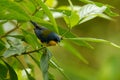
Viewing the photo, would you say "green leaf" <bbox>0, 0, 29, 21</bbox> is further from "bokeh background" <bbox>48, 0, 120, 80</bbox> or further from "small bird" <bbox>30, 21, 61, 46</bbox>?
"bokeh background" <bbox>48, 0, 120, 80</bbox>

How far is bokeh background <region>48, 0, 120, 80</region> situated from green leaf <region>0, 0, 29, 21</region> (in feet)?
5.26

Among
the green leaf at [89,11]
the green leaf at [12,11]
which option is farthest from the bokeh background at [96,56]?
the green leaf at [12,11]

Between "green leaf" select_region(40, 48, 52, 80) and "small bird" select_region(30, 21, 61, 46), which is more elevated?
"small bird" select_region(30, 21, 61, 46)

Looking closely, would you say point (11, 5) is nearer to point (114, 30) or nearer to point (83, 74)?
point (83, 74)

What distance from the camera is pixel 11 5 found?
714 mm

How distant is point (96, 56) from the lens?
3.00 m

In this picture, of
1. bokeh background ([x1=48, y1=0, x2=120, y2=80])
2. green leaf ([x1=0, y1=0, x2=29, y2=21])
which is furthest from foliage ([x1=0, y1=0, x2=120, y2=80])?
bokeh background ([x1=48, y1=0, x2=120, y2=80])

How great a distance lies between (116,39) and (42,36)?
6.97 feet

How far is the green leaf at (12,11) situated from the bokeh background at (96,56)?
5.26 feet

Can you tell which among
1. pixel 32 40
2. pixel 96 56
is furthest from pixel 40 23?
pixel 96 56

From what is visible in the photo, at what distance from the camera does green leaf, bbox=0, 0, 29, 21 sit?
72 centimetres

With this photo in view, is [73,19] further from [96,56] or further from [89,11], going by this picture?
A: [96,56]

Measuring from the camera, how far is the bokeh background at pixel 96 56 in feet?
7.95

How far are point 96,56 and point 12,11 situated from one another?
90.4 inches
